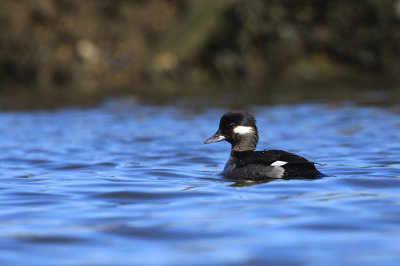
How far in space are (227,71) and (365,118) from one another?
7.99m

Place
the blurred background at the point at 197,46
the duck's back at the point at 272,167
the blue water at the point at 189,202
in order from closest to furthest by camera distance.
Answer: the blue water at the point at 189,202, the duck's back at the point at 272,167, the blurred background at the point at 197,46

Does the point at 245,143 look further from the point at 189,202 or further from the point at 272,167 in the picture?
the point at 189,202

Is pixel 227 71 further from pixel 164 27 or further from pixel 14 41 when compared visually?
pixel 14 41

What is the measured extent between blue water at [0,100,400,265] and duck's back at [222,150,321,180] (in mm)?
116

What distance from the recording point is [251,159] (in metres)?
6.65

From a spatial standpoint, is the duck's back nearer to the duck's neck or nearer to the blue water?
the blue water

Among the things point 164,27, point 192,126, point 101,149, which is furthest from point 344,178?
point 164,27

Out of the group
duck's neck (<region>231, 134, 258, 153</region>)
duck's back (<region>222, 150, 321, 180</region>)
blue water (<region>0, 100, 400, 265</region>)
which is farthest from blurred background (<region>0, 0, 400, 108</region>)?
duck's back (<region>222, 150, 321, 180</region>)

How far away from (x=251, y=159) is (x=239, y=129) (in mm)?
699

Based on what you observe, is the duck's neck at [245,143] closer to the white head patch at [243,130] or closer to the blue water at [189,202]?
the white head patch at [243,130]

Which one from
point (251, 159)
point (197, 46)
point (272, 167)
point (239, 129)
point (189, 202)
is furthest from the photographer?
point (197, 46)

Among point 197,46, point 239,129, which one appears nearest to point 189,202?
point 239,129

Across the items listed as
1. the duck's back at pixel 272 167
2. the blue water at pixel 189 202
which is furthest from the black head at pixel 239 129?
the duck's back at pixel 272 167

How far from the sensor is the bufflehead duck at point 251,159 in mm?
6371
